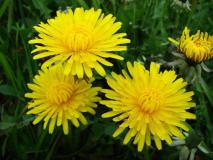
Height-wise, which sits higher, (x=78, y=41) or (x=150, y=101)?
(x=78, y=41)

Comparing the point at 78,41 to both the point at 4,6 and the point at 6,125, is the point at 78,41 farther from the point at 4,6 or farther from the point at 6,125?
the point at 4,6

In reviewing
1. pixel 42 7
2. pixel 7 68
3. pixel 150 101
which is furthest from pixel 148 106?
pixel 42 7

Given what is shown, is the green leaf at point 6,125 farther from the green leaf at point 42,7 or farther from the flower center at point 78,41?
the green leaf at point 42,7

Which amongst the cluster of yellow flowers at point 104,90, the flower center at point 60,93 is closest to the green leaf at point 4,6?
the cluster of yellow flowers at point 104,90

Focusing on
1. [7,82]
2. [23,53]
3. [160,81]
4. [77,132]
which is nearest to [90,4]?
[23,53]

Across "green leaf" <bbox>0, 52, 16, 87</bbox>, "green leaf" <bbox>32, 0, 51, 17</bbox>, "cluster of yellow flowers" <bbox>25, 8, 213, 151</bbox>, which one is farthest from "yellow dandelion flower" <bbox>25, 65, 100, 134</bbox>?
"green leaf" <bbox>32, 0, 51, 17</bbox>

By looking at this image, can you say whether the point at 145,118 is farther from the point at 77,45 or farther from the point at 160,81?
the point at 77,45
